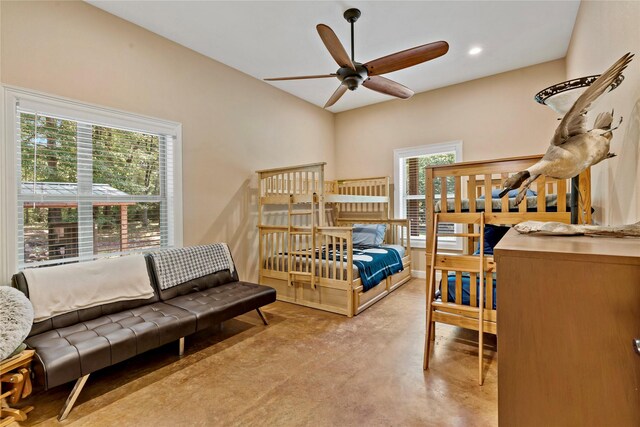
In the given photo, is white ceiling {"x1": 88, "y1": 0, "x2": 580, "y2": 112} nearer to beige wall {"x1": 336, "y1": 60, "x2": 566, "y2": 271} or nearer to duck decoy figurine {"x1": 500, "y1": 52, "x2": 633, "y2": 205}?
beige wall {"x1": 336, "y1": 60, "x2": 566, "y2": 271}

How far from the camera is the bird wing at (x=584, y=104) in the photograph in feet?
3.20

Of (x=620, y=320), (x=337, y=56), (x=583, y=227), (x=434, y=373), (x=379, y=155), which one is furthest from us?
(x=379, y=155)

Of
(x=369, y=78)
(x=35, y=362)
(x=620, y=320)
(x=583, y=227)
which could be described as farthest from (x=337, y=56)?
(x=35, y=362)

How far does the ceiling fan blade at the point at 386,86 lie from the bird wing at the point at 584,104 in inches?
75.5

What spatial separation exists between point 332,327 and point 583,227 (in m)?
2.40

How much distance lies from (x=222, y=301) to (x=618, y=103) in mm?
3107

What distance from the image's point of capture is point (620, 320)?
2.16 ft

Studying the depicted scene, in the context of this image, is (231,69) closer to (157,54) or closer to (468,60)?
(157,54)

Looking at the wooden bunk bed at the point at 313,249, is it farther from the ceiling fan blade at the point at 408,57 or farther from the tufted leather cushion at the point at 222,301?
the ceiling fan blade at the point at 408,57

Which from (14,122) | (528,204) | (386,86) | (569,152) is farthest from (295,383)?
(14,122)

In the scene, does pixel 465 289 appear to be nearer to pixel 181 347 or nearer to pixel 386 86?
pixel 386 86

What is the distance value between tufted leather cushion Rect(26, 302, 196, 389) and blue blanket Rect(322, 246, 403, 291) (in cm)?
177

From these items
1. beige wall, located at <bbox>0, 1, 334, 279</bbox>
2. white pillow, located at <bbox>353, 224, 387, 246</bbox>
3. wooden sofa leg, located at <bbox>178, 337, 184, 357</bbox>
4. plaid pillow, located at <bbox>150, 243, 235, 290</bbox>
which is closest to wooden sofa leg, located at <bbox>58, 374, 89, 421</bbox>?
wooden sofa leg, located at <bbox>178, 337, 184, 357</bbox>

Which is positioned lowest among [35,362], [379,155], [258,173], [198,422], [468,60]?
[198,422]
